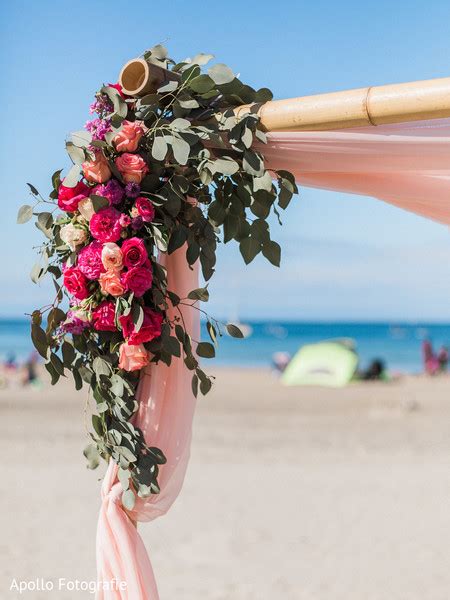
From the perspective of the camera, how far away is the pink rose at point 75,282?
8.44ft

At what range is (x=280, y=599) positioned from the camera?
165 inches

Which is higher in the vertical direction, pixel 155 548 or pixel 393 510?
pixel 393 510

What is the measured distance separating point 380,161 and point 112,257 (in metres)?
0.87

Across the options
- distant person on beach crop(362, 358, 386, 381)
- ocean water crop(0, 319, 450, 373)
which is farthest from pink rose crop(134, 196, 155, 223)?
ocean water crop(0, 319, 450, 373)

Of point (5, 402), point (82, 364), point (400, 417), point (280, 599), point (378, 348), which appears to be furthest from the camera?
point (378, 348)

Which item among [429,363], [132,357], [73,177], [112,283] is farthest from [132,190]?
[429,363]

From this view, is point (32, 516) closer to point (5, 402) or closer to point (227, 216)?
point (227, 216)

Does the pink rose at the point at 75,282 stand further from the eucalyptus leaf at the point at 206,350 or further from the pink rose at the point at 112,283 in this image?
the eucalyptus leaf at the point at 206,350

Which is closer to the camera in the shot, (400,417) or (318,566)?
(318,566)

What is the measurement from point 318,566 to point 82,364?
2.58 m

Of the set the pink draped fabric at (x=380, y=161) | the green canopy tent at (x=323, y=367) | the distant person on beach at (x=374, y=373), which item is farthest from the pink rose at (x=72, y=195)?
the distant person on beach at (x=374, y=373)

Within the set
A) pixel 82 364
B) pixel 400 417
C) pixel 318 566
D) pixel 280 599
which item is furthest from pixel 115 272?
pixel 400 417

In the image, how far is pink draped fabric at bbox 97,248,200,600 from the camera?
2.65m

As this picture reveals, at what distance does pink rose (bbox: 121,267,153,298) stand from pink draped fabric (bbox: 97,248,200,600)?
204 millimetres
